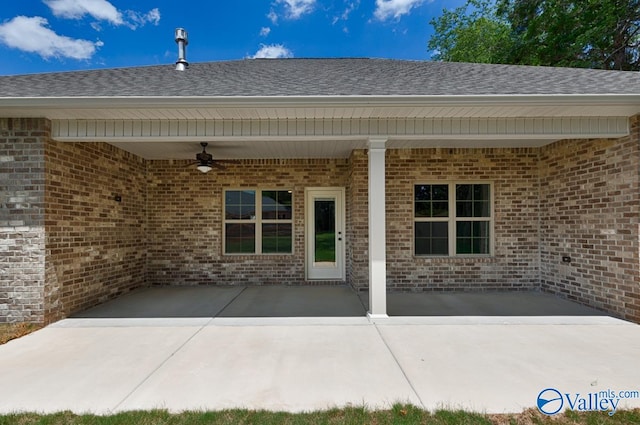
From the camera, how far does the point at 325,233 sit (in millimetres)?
7629

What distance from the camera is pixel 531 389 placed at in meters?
2.89

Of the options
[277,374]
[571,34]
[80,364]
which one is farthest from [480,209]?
[571,34]

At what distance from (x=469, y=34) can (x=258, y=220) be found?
17.8 m

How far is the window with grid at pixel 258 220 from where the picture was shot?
25.0ft

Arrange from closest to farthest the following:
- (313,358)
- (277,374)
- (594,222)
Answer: (277,374)
(313,358)
(594,222)

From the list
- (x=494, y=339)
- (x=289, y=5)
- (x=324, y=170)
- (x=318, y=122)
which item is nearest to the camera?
(x=494, y=339)

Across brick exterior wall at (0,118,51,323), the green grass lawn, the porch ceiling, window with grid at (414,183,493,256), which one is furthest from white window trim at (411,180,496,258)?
brick exterior wall at (0,118,51,323)

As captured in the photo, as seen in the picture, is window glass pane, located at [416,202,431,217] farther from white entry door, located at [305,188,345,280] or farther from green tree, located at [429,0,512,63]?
green tree, located at [429,0,512,63]

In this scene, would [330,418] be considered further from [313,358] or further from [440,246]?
[440,246]

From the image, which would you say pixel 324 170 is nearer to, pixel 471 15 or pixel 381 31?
pixel 381 31

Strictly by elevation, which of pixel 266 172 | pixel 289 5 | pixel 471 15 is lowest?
pixel 266 172

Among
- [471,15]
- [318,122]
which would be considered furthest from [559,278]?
[471,15]

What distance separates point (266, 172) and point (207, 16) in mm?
7166

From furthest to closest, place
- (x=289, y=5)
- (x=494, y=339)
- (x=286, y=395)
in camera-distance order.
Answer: (x=289, y=5) < (x=494, y=339) < (x=286, y=395)
